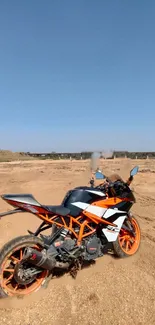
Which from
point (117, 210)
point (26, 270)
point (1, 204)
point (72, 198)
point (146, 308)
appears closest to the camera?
point (146, 308)

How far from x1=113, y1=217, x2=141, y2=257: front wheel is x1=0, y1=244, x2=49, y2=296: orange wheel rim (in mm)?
1492

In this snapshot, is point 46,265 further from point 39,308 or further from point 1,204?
point 1,204

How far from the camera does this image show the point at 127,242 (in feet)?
18.5

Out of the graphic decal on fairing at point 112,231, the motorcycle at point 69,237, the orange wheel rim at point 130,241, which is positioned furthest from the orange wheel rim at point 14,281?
→ the orange wheel rim at point 130,241

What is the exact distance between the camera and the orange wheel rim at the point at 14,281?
12.7 feet

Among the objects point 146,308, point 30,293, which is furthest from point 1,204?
point 146,308

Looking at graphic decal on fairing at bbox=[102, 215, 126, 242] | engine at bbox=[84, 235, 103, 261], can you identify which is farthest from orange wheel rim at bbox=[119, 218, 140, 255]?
engine at bbox=[84, 235, 103, 261]

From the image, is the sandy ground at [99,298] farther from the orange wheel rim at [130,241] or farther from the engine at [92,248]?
the engine at [92,248]

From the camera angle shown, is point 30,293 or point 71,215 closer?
point 30,293

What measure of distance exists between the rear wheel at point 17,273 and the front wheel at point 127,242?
1.49 m

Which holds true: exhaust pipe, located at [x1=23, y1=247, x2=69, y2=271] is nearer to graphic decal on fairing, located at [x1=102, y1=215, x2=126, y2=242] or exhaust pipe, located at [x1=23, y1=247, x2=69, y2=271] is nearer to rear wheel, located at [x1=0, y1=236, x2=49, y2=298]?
rear wheel, located at [x1=0, y1=236, x2=49, y2=298]

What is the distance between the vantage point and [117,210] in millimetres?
5191

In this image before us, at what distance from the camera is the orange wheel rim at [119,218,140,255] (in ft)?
18.1

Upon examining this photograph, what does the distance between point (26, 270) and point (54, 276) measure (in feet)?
2.44
